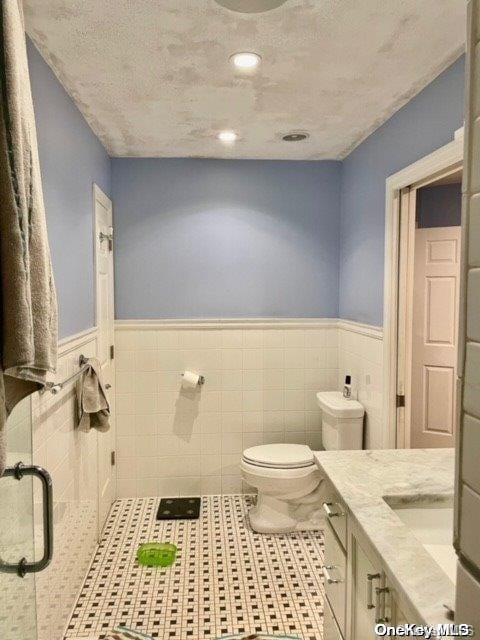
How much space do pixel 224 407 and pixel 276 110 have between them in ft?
6.51

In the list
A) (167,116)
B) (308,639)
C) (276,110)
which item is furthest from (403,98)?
(308,639)

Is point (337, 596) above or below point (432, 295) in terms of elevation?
below

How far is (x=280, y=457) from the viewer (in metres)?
2.90

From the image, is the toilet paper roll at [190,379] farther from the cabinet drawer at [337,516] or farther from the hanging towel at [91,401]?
the cabinet drawer at [337,516]

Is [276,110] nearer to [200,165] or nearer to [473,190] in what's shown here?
[200,165]

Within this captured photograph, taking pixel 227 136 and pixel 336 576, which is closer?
pixel 336 576

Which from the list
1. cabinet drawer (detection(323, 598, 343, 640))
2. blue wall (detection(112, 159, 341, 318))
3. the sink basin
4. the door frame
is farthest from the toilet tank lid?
the sink basin

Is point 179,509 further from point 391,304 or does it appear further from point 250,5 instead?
point 250,5

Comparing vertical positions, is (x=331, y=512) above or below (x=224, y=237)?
below

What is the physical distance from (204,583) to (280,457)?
84cm

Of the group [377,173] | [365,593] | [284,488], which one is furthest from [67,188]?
[284,488]

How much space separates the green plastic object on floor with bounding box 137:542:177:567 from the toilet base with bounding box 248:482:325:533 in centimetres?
55

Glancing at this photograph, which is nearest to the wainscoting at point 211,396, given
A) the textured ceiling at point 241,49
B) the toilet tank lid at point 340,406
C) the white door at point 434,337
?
the toilet tank lid at point 340,406

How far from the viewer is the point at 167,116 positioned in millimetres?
2469
